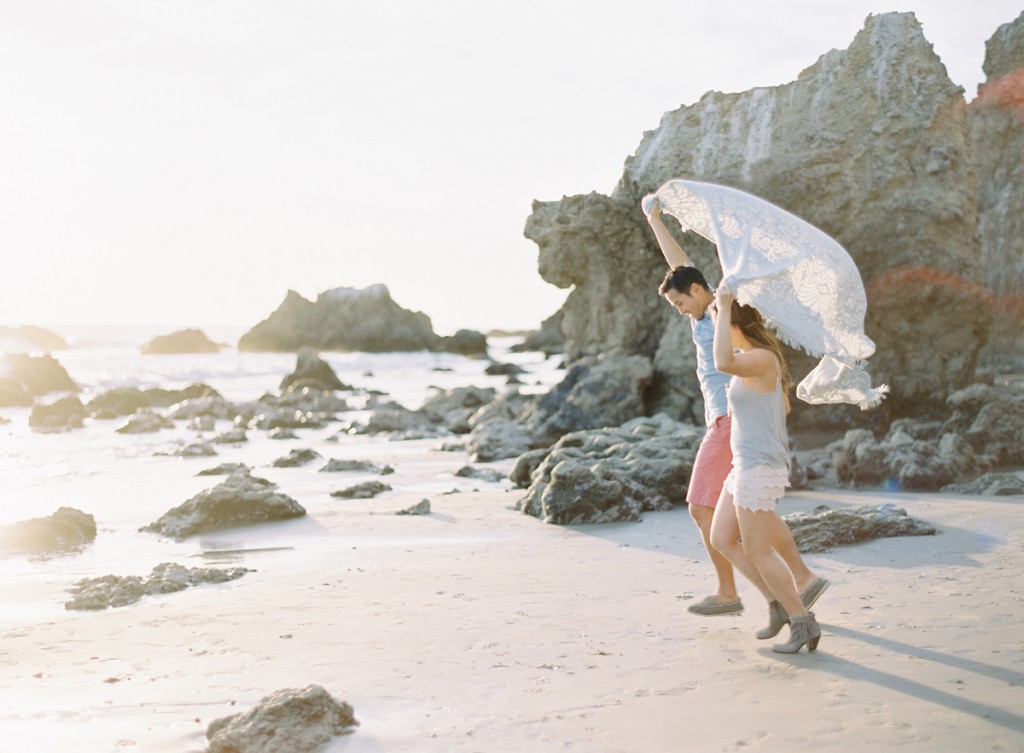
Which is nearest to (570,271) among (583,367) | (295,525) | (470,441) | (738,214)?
(583,367)

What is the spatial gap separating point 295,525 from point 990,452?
22.3 feet

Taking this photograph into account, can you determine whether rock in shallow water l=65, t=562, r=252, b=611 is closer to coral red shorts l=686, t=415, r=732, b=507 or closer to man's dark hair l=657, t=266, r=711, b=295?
coral red shorts l=686, t=415, r=732, b=507

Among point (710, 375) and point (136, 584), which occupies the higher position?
point (710, 375)

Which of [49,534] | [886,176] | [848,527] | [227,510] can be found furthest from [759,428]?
[886,176]

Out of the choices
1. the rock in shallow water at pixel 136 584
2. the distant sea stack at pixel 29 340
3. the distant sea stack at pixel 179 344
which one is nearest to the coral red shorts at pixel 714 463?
the rock in shallow water at pixel 136 584

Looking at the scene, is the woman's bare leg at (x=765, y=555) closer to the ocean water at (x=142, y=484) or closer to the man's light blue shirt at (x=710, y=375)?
the man's light blue shirt at (x=710, y=375)

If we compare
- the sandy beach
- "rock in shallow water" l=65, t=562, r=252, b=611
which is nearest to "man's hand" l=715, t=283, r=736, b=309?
the sandy beach

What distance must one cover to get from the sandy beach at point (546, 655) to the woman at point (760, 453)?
222mm

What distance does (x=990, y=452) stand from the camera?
10.4m

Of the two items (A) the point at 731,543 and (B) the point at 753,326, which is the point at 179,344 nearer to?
(A) the point at 731,543

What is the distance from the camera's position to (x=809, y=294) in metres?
4.55

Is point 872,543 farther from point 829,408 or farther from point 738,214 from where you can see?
point 829,408

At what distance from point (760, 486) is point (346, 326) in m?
63.0

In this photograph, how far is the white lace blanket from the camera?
177 inches
